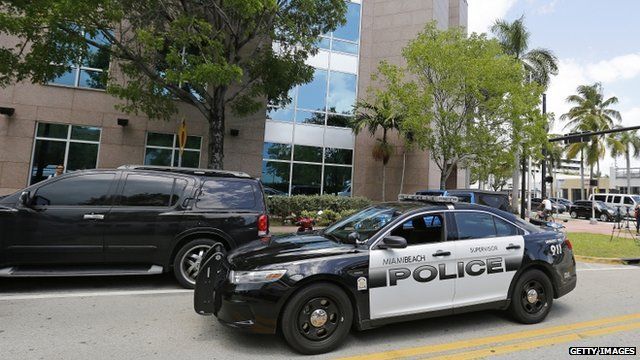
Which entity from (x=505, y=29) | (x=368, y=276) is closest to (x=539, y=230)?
(x=368, y=276)

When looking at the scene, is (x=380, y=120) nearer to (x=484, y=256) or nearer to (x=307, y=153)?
(x=307, y=153)

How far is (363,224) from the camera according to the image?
5.02 m

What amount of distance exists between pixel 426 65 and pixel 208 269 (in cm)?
1617

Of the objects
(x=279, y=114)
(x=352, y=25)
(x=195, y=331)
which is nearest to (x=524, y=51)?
(x=352, y=25)

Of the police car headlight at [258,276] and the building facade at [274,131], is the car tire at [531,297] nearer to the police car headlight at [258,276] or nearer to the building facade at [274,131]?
the police car headlight at [258,276]

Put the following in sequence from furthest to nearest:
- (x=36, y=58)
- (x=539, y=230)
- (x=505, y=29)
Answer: (x=505, y=29)
(x=36, y=58)
(x=539, y=230)

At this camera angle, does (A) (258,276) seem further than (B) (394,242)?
No

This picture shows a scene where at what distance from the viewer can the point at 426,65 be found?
58.9 feet

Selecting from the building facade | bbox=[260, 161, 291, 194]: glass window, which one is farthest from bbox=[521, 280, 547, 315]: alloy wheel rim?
bbox=[260, 161, 291, 194]: glass window

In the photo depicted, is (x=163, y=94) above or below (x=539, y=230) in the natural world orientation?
above

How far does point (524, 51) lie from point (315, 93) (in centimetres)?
1736

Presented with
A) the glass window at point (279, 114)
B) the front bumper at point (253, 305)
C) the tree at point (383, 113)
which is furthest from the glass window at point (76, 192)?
the tree at point (383, 113)

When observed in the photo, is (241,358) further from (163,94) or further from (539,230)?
(163,94)

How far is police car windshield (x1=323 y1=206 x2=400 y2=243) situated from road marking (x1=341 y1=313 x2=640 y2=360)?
123 cm
